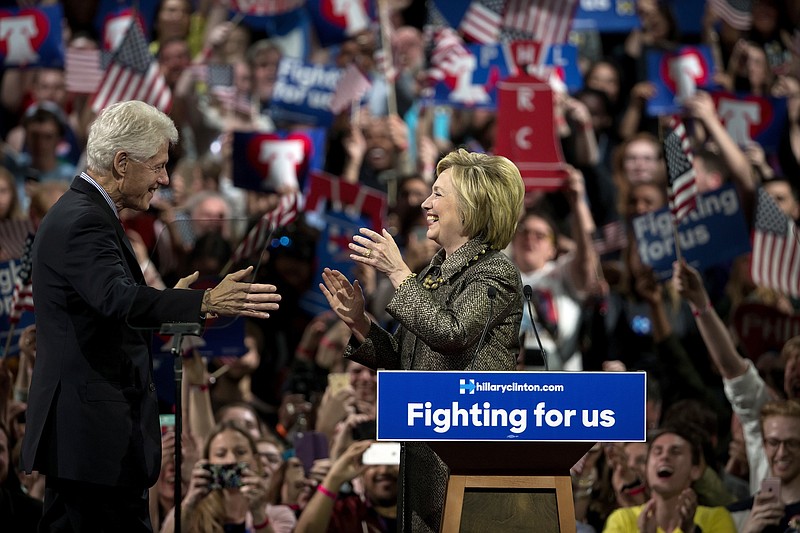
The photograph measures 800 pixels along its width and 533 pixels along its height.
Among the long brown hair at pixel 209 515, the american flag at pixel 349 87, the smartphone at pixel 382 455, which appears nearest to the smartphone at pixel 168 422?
the long brown hair at pixel 209 515

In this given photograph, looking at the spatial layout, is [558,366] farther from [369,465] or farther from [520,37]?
[520,37]

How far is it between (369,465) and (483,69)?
158 inches

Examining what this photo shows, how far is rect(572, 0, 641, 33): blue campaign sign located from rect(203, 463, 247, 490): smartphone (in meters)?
5.49

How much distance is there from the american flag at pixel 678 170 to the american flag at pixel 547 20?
281 cm

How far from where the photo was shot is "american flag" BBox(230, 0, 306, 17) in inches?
380

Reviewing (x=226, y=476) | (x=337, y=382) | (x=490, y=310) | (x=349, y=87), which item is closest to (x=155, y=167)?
(x=490, y=310)

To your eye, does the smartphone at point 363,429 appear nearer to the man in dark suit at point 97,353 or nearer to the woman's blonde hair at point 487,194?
the woman's blonde hair at point 487,194

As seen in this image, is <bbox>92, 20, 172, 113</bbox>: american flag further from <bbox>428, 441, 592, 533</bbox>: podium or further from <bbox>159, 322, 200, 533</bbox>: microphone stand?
<bbox>428, 441, 592, 533</bbox>: podium

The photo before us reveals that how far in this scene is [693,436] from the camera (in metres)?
5.30

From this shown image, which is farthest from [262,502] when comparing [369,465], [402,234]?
[402,234]

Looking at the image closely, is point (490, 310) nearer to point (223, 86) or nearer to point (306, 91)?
point (306, 91)

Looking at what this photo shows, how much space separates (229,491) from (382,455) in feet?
2.06

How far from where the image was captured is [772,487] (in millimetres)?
4902

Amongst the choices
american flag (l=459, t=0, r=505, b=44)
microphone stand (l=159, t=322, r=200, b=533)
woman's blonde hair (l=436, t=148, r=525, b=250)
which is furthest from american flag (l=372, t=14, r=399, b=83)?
microphone stand (l=159, t=322, r=200, b=533)
